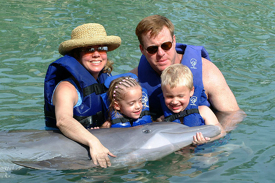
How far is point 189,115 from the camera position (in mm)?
5602

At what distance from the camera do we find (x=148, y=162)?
16.2ft

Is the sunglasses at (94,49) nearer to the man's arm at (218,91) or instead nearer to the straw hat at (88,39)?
the straw hat at (88,39)

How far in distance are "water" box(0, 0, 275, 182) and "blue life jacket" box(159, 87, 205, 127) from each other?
54 centimetres

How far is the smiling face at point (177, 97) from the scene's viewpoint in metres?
5.36

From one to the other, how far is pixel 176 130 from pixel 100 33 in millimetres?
1880

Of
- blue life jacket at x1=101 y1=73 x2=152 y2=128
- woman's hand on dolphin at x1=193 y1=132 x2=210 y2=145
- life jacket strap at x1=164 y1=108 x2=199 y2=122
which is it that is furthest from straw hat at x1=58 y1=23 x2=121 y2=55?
woman's hand on dolphin at x1=193 y1=132 x2=210 y2=145

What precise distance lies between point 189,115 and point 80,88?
1.65m

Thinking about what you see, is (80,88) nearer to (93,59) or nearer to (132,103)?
(93,59)

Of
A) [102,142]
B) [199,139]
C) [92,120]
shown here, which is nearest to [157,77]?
[92,120]

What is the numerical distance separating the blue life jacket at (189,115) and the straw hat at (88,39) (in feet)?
4.16

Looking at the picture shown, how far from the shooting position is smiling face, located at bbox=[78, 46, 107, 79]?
5652 millimetres

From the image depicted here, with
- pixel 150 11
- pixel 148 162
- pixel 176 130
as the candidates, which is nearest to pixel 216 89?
pixel 176 130

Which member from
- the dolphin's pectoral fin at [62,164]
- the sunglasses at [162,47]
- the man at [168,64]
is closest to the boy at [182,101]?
the man at [168,64]

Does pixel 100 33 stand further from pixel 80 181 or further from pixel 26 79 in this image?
pixel 26 79
